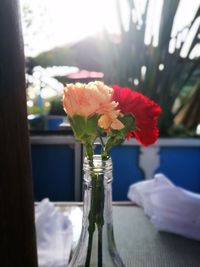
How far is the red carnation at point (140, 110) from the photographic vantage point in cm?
46

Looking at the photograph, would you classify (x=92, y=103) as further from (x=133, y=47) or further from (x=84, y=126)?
(x=133, y=47)

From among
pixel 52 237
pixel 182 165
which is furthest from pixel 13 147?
pixel 182 165

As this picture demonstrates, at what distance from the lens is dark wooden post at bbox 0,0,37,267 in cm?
41

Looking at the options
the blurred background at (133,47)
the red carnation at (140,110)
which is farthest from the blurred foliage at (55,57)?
the red carnation at (140,110)

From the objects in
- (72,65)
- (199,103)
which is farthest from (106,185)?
(72,65)

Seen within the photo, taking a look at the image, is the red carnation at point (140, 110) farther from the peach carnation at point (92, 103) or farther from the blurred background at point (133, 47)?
the blurred background at point (133, 47)

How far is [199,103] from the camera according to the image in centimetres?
242

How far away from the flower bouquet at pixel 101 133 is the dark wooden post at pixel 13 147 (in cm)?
6

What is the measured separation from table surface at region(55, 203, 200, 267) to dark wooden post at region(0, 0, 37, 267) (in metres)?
0.31

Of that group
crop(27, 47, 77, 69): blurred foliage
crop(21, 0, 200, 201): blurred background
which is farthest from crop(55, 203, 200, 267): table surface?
crop(27, 47, 77, 69): blurred foliage

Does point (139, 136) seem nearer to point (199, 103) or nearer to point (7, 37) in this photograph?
point (7, 37)

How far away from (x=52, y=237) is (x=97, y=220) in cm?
37

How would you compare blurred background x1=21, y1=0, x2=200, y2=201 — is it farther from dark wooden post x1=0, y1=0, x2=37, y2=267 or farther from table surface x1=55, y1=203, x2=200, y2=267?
dark wooden post x1=0, y1=0, x2=37, y2=267

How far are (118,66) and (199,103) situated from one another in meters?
0.59
